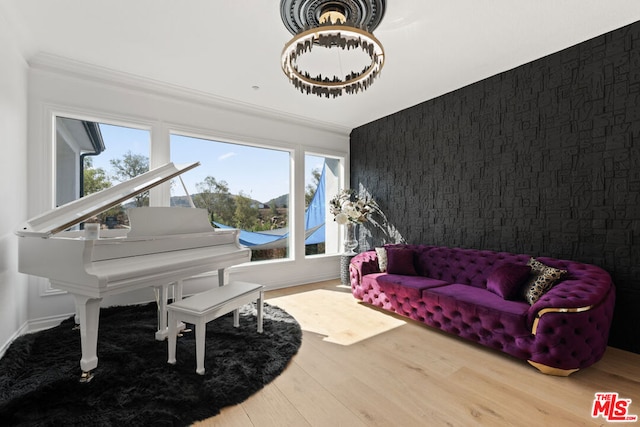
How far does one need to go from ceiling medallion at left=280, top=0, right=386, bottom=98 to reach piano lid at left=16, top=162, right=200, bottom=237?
5.29 ft

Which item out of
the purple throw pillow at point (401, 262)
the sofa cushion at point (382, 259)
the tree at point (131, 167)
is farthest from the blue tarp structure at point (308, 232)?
the purple throw pillow at point (401, 262)

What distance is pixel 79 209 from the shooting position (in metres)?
2.25

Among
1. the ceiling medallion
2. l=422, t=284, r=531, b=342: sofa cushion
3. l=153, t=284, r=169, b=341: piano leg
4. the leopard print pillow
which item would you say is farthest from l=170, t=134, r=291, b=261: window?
the leopard print pillow

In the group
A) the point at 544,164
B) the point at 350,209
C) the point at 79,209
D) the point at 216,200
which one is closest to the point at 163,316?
the point at 79,209

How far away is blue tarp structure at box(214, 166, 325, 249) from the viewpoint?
4.72 meters

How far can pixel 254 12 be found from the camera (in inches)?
94.0

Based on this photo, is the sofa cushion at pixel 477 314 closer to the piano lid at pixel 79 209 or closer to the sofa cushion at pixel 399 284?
the sofa cushion at pixel 399 284

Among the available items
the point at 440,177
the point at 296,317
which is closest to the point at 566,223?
the point at 440,177

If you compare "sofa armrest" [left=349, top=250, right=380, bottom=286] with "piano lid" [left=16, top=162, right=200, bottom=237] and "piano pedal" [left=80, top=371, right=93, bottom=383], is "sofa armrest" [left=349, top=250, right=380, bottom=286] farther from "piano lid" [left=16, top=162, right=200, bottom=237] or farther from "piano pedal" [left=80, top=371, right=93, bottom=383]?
"piano pedal" [left=80, top=371, right=93, bottom=383]

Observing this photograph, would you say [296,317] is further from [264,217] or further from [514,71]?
[514,71]

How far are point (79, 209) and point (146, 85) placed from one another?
2077mm

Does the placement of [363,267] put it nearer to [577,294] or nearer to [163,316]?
[577,294]

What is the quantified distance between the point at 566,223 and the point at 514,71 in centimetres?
180

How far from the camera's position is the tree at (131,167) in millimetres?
3588
